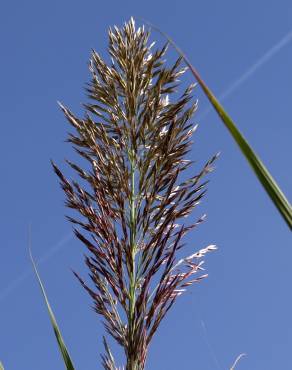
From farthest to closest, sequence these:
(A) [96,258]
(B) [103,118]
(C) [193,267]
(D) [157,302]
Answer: (B) [103,118] → (C) [193,267] → (A) [96,258] → (D) [157,302]

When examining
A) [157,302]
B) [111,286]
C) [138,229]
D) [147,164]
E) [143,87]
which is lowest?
[157,302]

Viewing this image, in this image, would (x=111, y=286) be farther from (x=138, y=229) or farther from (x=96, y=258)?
(x=138, y=229)

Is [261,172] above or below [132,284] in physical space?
below

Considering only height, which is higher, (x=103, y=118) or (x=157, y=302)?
(x=103, y=118)

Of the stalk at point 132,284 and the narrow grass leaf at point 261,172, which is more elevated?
the stalk at point 132,284

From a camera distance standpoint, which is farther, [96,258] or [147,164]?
[147,164]

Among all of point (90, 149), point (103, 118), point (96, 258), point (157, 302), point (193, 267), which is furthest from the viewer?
point (103, 118)

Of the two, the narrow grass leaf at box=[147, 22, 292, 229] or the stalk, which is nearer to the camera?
the narrow grass leaf at box=[147, 22, 292, 229]

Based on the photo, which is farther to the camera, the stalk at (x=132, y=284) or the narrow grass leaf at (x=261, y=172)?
the stalk at (x=132, y=284)

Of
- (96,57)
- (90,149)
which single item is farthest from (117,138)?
(96,57)

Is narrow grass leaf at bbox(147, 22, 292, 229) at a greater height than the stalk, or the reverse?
the stalk

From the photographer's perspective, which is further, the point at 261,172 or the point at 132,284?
the point at 132,284
